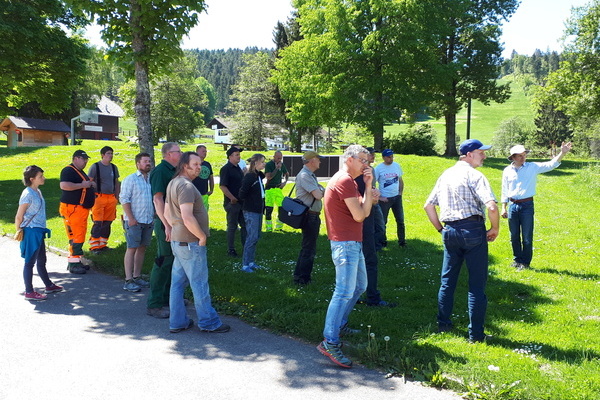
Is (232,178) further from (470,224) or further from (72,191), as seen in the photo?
(470,224)

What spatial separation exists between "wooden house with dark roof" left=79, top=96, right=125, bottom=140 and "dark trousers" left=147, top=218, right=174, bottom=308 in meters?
83.3

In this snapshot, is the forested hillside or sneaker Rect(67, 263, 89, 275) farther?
the forested hillside

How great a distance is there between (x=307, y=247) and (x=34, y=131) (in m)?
55.1

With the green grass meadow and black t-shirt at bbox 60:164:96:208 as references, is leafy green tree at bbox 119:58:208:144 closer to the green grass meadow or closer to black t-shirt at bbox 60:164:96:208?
the green grass meadow

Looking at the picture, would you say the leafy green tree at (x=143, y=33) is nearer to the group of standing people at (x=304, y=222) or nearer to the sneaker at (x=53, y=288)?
the group of standing people at (x=304, y=222)

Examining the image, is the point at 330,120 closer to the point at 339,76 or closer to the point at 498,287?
the point at 339,76

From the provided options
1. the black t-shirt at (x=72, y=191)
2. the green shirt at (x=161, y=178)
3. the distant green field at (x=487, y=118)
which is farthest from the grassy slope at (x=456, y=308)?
the distant green field at (x=487, y=118)

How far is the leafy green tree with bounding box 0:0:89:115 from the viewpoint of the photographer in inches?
644

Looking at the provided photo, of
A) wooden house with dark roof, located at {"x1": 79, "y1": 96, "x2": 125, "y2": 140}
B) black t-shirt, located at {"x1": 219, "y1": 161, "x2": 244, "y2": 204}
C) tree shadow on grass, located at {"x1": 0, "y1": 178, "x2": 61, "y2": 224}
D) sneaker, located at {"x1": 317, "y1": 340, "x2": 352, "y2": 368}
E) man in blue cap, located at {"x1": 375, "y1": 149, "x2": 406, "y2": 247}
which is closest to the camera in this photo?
sneaker, located at {"x1": 317, "y1": 340, "x2": 352, "y2": 368}

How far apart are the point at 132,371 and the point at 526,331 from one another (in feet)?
13.9

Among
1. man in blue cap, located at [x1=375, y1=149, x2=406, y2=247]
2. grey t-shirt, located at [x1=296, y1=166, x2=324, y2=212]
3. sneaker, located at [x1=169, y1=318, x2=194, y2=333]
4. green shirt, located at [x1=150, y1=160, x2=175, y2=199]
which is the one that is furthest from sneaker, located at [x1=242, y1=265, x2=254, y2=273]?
man in blue cap, located at [x1=375, y1=149, x2=406, y2=247]

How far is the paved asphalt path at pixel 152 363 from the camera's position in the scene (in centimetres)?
425

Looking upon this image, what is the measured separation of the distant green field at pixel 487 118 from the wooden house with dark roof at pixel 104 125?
59.4 metres

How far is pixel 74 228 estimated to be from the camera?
28.0 feet
